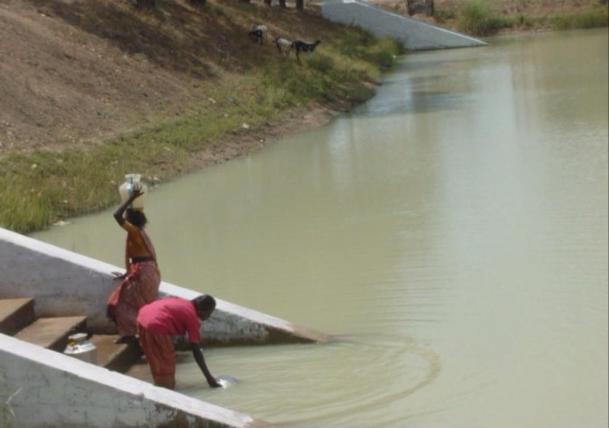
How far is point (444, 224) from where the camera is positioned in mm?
14195

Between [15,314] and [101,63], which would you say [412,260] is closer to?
[15,314]

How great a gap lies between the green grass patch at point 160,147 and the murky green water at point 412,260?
511 millimetres

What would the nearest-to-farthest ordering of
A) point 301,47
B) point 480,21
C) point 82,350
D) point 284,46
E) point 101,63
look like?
point 82,350, point 101,63, point 284,46, point 301,47, point 480,21

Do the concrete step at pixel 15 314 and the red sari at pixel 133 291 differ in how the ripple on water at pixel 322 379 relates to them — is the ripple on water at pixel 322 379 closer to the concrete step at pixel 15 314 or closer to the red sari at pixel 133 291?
the red sari at pixel 133 291

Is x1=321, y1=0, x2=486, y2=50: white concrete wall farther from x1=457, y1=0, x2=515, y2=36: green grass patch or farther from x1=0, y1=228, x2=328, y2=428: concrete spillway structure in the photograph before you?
x1=0, y1=228, x2=328, y2=428: concrete spillway structure

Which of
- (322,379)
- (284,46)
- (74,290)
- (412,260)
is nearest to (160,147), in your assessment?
(412,260)

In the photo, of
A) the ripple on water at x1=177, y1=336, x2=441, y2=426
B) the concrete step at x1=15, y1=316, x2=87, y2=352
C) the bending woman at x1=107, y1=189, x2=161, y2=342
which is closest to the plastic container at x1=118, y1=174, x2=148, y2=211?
the bending woman at x1=107, y1=189, x2=161, y2=342

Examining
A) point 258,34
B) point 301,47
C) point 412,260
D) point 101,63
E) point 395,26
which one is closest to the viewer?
point 412,260

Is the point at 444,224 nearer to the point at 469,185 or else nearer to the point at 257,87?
the point at 469,185

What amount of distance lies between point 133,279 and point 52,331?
668mm

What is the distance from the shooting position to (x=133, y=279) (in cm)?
913

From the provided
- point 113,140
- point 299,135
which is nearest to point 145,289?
point 113,140

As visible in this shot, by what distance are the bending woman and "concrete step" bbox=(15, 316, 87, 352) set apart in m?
0.28

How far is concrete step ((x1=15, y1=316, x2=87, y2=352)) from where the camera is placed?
28.3 ft
